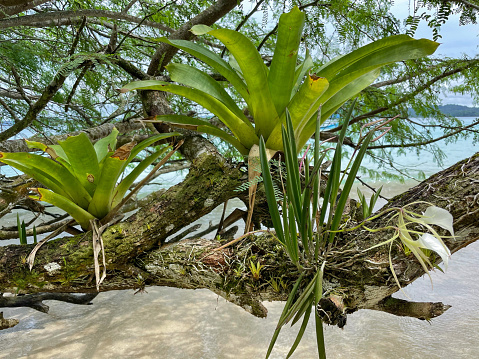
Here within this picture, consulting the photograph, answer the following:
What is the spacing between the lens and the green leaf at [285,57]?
64 centimetres

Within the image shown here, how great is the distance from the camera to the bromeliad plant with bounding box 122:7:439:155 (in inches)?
25.5

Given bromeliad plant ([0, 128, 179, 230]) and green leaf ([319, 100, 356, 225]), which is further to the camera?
bromeliad plant ([0, 128, 179, 230])

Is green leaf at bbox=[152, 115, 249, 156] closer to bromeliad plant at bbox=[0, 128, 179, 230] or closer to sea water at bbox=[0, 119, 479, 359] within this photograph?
bromeliad plant at bbox=[0, 128, 179, 230]

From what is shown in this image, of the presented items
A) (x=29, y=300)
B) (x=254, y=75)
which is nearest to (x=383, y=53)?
(x=254, y=75)

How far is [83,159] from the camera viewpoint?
0.75 meters

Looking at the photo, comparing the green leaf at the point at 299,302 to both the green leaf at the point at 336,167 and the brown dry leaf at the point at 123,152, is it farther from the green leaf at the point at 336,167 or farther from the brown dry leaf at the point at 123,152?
the brown dry leaf at the point at 123,152

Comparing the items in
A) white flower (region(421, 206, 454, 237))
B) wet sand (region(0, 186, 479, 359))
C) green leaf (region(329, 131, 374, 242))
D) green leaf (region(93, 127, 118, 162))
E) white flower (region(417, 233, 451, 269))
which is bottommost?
wet sand (region(0, 186, 479, 359))

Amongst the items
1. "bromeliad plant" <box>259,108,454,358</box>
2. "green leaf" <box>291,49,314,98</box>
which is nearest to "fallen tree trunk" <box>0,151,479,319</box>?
"bromeliad plant" <box>259,108,454,358</box>

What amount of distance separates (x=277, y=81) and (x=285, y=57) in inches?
2.1

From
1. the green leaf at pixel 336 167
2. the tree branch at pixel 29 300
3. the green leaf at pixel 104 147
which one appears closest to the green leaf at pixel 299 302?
the green leaf at pixel 336 167

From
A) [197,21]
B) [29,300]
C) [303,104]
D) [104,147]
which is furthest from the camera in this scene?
[29,300]

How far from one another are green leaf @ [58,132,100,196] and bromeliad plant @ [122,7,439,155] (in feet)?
0.49

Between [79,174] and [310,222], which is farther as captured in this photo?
[79,174]

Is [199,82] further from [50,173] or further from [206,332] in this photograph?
[206,332]
